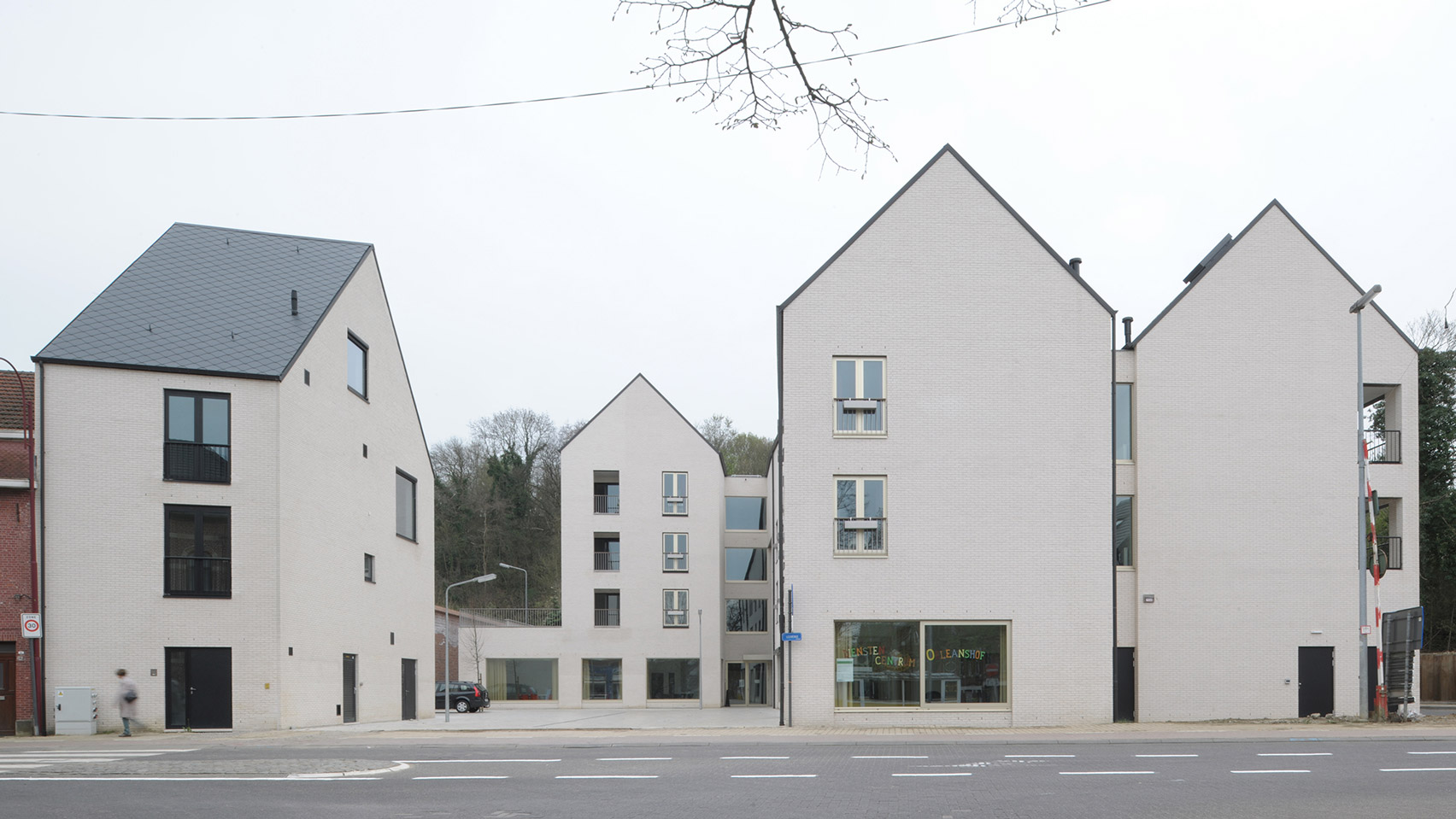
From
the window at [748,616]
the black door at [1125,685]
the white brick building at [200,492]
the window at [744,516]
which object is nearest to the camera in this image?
the white brick building at [200,492]

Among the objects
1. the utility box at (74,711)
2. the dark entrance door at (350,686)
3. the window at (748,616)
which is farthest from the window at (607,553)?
the utility box at (74,711)

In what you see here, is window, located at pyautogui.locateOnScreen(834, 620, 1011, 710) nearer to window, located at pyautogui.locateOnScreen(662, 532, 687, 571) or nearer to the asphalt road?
the asphalt road

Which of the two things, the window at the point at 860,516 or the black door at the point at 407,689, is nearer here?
the window at the point at 860,516

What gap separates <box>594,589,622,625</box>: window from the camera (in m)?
54.4

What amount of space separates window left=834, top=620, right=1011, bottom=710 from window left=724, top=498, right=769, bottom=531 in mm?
30635

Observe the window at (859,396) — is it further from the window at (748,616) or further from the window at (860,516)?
the window at (748,616)

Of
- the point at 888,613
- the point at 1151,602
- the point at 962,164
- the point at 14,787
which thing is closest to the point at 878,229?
the point at 962,164

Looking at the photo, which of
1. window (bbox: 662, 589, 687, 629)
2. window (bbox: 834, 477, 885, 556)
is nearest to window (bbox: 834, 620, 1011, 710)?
window (bbox: 834, 477, 885, 556)

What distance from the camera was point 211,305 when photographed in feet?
89.4

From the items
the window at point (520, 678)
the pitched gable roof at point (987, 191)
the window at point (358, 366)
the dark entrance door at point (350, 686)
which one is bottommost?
the window at point (520, 678)

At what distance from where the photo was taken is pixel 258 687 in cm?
Result: 2512

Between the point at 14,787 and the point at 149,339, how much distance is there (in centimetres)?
1422

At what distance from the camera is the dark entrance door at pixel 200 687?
81.5 ft

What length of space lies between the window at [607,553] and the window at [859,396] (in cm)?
2896
